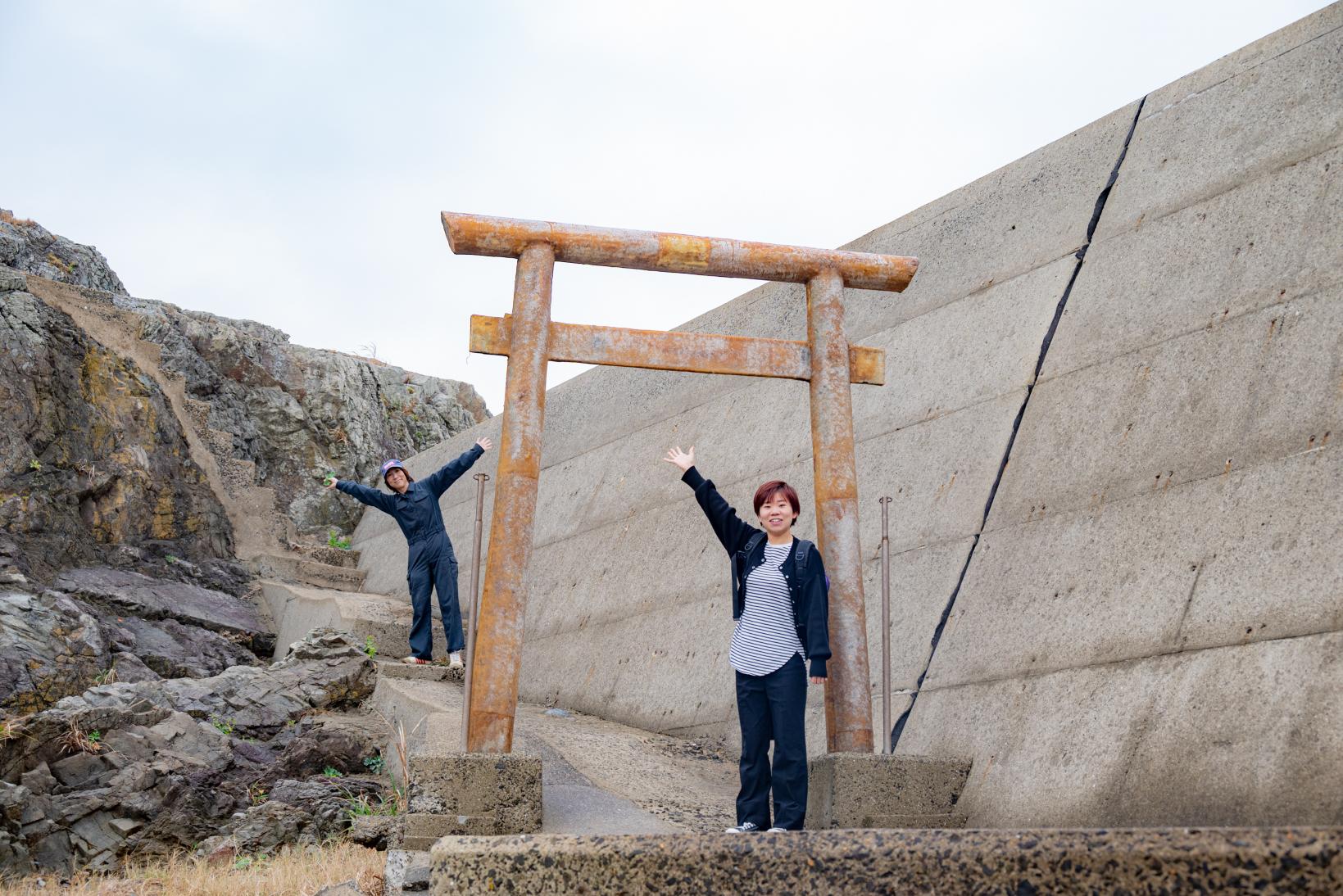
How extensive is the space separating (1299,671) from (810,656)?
5.97 ft

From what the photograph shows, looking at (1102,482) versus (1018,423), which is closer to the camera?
(1102,482)

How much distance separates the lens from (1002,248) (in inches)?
304

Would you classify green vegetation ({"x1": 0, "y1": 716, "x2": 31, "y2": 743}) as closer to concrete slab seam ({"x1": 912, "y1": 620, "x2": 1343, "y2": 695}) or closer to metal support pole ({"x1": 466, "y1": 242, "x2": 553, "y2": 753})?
metal support pole ({"x1": 466, "y1": 242, "x2": 553, "y2": 753})

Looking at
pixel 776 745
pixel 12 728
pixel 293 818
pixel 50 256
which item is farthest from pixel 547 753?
pixel 50 256

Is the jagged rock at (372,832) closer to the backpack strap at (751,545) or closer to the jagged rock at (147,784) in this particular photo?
the jagged rock at (147,784)

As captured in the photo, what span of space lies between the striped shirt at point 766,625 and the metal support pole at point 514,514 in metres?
1.06

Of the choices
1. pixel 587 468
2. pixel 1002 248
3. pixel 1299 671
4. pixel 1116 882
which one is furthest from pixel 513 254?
pixel 587 468

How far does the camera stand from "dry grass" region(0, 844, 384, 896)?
19.4 ft

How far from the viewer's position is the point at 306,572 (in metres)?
13.3

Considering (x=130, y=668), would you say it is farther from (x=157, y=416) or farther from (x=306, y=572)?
(x=157, y=416)

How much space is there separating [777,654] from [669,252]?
226cm

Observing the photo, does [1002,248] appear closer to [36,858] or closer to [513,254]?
[513,254]

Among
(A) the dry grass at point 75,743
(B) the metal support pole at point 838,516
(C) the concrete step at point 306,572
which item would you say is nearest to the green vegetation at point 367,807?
(A) the dry grass at point 75,743

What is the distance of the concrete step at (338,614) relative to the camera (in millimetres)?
10422
